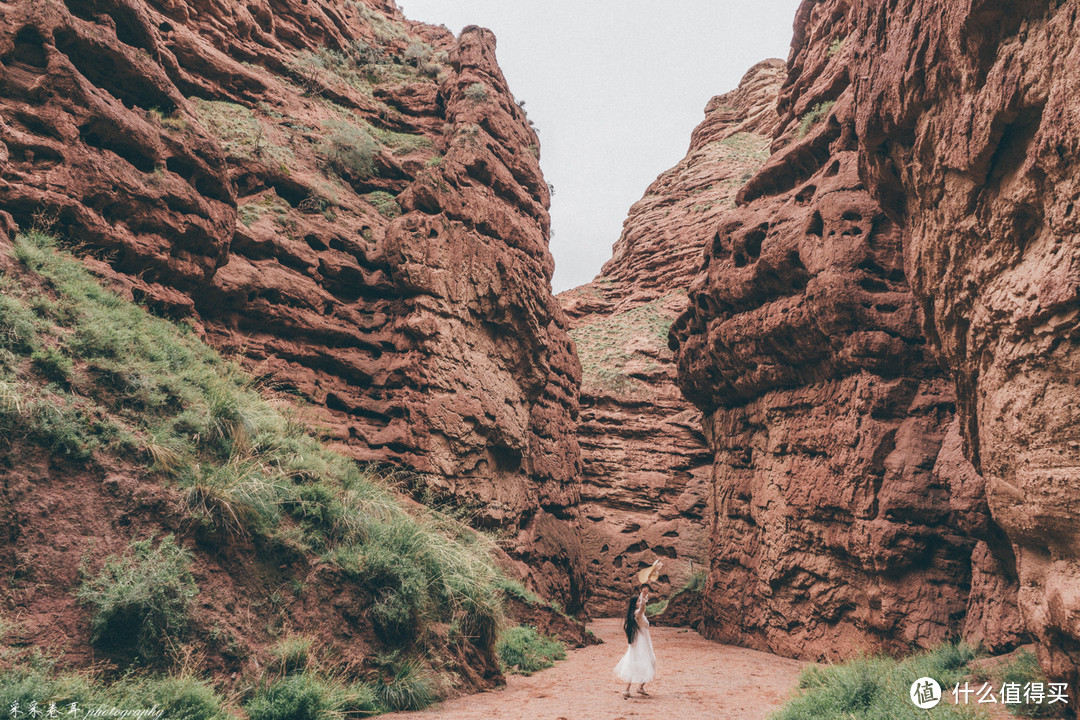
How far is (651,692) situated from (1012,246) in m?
7.51

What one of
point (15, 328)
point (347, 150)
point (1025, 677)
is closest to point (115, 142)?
point (15, 328)

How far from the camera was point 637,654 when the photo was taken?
8.19 metres

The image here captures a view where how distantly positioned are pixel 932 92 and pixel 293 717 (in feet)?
30.3

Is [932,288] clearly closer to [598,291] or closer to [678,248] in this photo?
[678,248]

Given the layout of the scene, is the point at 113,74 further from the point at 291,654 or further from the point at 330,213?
the point at 291,654

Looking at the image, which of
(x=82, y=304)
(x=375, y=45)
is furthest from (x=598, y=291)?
(x=82, y=304)

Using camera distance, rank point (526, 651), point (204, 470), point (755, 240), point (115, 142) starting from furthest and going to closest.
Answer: point (755, 240), point (526, 651), point (115, 142), point (204, 470)

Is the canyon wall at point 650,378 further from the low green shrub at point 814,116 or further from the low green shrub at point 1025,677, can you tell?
the low green shrub at point 1025,677

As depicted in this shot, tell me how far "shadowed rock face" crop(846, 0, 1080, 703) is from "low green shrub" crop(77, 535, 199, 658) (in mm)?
7690

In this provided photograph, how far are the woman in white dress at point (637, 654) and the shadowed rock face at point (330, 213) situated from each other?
185 inches

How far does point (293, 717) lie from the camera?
4938 mm

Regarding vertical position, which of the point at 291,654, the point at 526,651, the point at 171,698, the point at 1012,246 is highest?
the point at 1012,246

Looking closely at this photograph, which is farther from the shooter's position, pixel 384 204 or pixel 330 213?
pixel 384 204

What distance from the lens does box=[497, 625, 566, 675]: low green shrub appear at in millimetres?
9359
